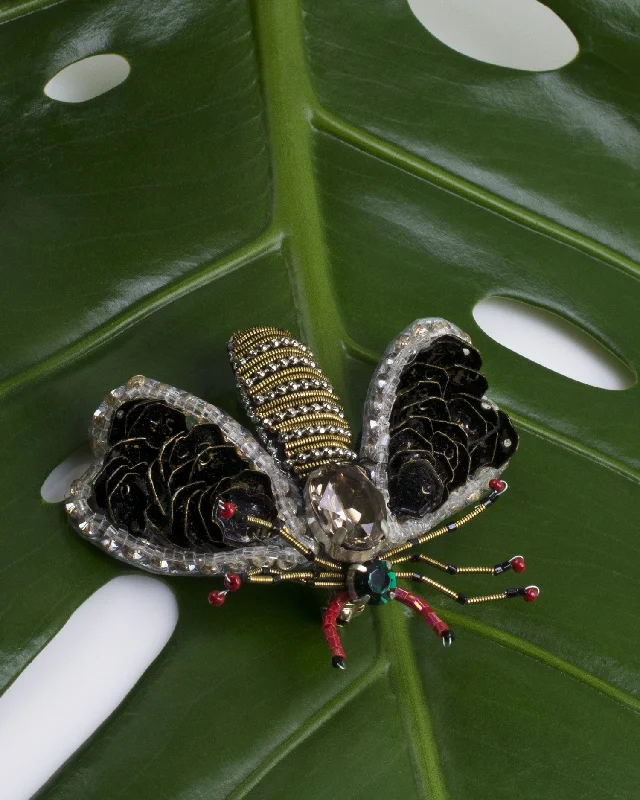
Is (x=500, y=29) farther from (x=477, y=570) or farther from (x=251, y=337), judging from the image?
(x=477, y=570)

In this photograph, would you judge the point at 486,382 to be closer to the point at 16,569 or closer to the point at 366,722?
the point at 366,722

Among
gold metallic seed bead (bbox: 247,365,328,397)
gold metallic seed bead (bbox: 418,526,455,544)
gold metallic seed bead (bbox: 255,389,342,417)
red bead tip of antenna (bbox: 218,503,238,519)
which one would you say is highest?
gold metallic seed bead (bbox: 247,365,328,397)

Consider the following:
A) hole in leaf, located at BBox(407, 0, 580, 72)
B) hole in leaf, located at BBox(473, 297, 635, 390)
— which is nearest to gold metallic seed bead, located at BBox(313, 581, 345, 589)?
hole in leaf, located at BBox(473, 297, 635, 390)

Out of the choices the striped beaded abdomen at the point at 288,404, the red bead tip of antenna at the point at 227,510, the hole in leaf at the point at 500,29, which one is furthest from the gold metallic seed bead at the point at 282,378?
the hole in leaf at the point at 500,29

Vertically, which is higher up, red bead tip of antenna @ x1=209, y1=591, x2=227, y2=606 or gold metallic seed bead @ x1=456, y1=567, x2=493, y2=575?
red bead tip of antenna @ x1=209, y1=591, x2=227, y2=606

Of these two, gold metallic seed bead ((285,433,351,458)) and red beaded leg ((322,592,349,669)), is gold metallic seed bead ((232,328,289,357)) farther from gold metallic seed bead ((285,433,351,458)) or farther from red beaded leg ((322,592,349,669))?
red beaded leg ((322,592,349,669))
